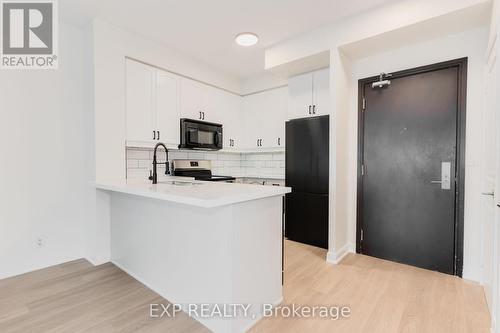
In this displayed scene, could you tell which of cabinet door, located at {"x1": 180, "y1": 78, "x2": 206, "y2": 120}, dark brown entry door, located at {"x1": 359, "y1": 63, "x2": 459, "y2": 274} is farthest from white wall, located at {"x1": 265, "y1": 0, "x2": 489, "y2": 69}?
cabinet door, located at {"x1": 180, "y1": 78, "x2": 206, "y2": 120}

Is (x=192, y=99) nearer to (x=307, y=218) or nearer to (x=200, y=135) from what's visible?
(x=200, y=135)

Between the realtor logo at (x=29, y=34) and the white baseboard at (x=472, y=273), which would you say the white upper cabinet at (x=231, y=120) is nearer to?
the realtor logo at (x=29, y=34)

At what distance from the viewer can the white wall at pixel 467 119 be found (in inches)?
91.9

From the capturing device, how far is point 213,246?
1.60 m

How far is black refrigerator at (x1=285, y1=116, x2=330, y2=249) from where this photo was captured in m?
3.16

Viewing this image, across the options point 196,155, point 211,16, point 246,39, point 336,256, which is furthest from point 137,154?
point 336,256

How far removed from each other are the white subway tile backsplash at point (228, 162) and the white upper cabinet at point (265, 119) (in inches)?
12.4

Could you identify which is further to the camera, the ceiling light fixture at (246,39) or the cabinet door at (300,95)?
the cabinet door at (300,95)

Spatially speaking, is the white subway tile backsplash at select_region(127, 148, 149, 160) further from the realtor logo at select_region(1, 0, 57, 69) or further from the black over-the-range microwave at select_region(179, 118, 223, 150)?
the realtor logo at select_region(1, 0, 57, 69)

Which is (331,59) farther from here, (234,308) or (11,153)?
(11,153)

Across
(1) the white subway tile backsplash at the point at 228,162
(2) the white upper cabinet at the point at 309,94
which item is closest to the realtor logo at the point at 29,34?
(1) the white subway tile backsplash at the point at 228,162

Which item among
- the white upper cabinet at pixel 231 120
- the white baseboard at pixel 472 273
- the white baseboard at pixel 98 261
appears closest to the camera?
the white baseboard at pixel 472 273

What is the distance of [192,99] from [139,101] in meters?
0.83

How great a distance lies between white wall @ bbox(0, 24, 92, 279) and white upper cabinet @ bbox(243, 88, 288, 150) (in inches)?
97.2
